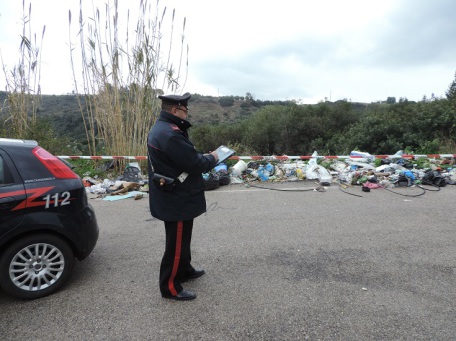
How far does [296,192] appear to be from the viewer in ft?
23.1

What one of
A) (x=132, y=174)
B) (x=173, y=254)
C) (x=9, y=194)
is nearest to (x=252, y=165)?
(x=132, y=174)

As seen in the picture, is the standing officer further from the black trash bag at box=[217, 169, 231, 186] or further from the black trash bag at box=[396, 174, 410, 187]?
the black trash bag at box=[396, 174, 410, 187]

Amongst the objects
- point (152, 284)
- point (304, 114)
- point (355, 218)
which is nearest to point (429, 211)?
point (355, 218)

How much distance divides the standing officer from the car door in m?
1.18

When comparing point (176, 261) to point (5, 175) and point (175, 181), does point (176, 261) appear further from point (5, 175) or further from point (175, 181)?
point (5, 175)

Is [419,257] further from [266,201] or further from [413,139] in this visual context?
[413,139]

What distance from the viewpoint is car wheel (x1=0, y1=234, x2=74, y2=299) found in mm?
2752

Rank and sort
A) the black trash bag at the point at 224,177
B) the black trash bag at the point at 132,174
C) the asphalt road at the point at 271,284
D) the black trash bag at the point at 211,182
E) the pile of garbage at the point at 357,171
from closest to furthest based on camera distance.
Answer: the asphalt road at the point at 271,284 < the black trash bag at the point at 211,182 < the pile of garbage at the point at 357,171 < the black trash bag at the point at 224,177 < the black trash bag at the point at 132,174

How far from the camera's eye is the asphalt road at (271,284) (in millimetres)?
2469

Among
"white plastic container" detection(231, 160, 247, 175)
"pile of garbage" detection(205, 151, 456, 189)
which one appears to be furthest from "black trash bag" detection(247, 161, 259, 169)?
"white plastic container" detection(231, 160, 247, 175)

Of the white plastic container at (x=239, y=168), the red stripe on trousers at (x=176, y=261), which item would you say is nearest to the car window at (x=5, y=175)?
the red stripe on trousers at (x=176, y=261)

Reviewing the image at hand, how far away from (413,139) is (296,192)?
36.5ft

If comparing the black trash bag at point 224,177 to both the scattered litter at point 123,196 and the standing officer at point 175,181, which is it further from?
the standing officer at point 175,181

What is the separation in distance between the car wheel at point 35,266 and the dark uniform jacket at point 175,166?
40.5 inches
